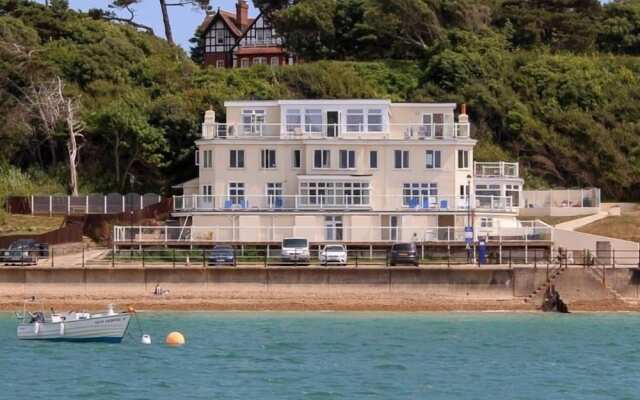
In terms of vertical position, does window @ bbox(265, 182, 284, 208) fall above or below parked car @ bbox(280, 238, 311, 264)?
above

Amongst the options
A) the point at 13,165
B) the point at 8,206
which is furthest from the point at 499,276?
the point at 13,165

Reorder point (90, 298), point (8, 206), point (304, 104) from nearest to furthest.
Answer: point (90, 298) < point (304, 104) < point (8, 206)

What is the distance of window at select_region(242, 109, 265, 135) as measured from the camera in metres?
87.3

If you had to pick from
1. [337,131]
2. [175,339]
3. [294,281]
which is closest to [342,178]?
[337,131]

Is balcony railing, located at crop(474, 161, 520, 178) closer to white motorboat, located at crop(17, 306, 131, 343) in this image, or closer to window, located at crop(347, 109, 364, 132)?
window, located at crop(347, 109, 364, 132)

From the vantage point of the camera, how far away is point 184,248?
3182 inches

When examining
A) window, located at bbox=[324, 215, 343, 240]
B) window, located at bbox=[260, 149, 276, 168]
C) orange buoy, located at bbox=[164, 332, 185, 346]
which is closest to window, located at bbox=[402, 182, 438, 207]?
window, located at bbox=[324, 215, 343, 240]

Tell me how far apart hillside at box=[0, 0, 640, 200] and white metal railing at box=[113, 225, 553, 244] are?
15597 mm

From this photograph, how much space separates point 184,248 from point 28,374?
28.6 meters

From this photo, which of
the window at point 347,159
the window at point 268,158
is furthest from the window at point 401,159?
the window at point 268,158

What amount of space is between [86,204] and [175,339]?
33.1m

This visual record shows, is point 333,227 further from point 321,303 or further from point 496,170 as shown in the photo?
point 496,170

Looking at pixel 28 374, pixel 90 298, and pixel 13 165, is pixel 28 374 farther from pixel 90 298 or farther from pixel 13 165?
pixel 13 165

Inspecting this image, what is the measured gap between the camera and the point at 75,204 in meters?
91.9
